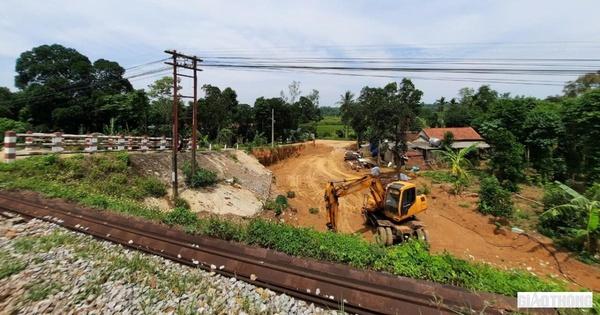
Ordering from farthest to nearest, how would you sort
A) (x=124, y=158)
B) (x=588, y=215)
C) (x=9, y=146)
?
(x=124, y=158)
(x=588, y=215)
(x=9, y=146)

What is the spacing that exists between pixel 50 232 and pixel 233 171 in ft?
50.5

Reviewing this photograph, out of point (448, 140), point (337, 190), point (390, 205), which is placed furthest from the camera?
point (448, 140)

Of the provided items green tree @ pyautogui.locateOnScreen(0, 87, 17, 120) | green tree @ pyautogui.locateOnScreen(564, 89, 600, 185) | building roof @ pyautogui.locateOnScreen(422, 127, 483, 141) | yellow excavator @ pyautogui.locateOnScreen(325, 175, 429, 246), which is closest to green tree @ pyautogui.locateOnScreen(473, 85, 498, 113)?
building roof @ pyautogui.locateOnScreen(422, 127, 483, 141)

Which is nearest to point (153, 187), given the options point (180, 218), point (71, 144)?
point (71, 144)

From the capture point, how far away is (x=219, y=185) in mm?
17625

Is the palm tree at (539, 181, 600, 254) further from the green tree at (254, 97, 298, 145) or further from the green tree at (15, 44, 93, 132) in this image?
the green tree at (15, 44, 93, 132)

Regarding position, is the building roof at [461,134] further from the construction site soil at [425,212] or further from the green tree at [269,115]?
the green tree at [269,115]

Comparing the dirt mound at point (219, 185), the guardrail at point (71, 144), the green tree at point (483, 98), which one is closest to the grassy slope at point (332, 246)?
the guardrail at point (71, 144)

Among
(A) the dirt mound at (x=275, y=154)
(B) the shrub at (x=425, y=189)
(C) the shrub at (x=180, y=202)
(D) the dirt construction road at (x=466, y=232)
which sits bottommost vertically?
(D) the dirt construction road at (x=466, y=232)

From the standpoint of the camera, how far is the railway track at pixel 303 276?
3951 mm

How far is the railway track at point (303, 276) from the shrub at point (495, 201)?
1374 centimetres

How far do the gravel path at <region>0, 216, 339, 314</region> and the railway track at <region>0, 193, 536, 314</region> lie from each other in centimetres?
21

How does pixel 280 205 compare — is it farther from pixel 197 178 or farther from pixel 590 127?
pixel 590 127

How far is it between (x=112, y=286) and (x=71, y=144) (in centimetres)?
1345
